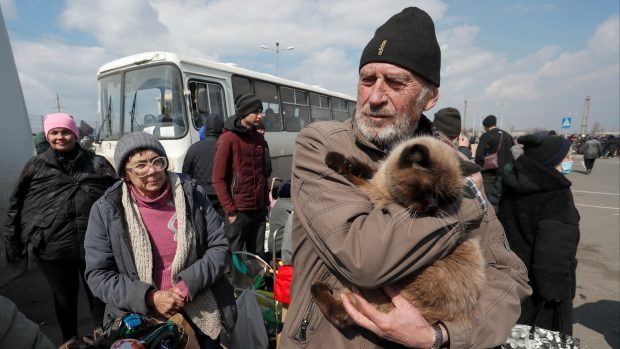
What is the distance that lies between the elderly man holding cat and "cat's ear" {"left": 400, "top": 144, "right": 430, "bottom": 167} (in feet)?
0.43

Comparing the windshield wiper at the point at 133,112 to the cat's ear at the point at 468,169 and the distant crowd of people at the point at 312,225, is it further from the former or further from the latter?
the cat's ear at the point at 468,169

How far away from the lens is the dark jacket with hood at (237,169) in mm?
4652

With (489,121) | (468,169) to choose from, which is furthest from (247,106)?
(489,121)

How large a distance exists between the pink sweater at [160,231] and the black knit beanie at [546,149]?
11.0 feet

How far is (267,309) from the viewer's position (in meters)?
3.61

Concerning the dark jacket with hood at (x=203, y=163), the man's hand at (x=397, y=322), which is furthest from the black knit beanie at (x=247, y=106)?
the man's hand at (x=397, y=322)

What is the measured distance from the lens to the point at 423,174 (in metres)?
1.46

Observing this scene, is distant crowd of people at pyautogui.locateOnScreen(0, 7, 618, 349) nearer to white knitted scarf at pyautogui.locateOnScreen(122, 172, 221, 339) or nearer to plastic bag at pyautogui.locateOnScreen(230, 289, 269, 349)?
white knitted scarf at pyautogui.locateOnScreen(122, 172, 221, 339)

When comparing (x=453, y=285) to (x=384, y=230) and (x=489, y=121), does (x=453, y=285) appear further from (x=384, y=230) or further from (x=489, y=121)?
(x=489, y=121)

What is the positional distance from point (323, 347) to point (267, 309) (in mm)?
→ 2407

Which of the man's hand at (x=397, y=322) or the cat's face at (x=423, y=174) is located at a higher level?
the cat's face at (x=423, y=174)

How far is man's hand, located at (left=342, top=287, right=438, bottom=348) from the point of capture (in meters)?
1.27

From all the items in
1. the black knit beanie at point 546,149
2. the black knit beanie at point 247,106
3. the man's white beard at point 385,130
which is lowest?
the black knit beanie at point 546,149

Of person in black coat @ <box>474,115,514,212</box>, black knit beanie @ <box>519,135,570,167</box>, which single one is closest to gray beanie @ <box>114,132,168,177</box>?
black knit beanie @ <box>519,135,570,167</box>
